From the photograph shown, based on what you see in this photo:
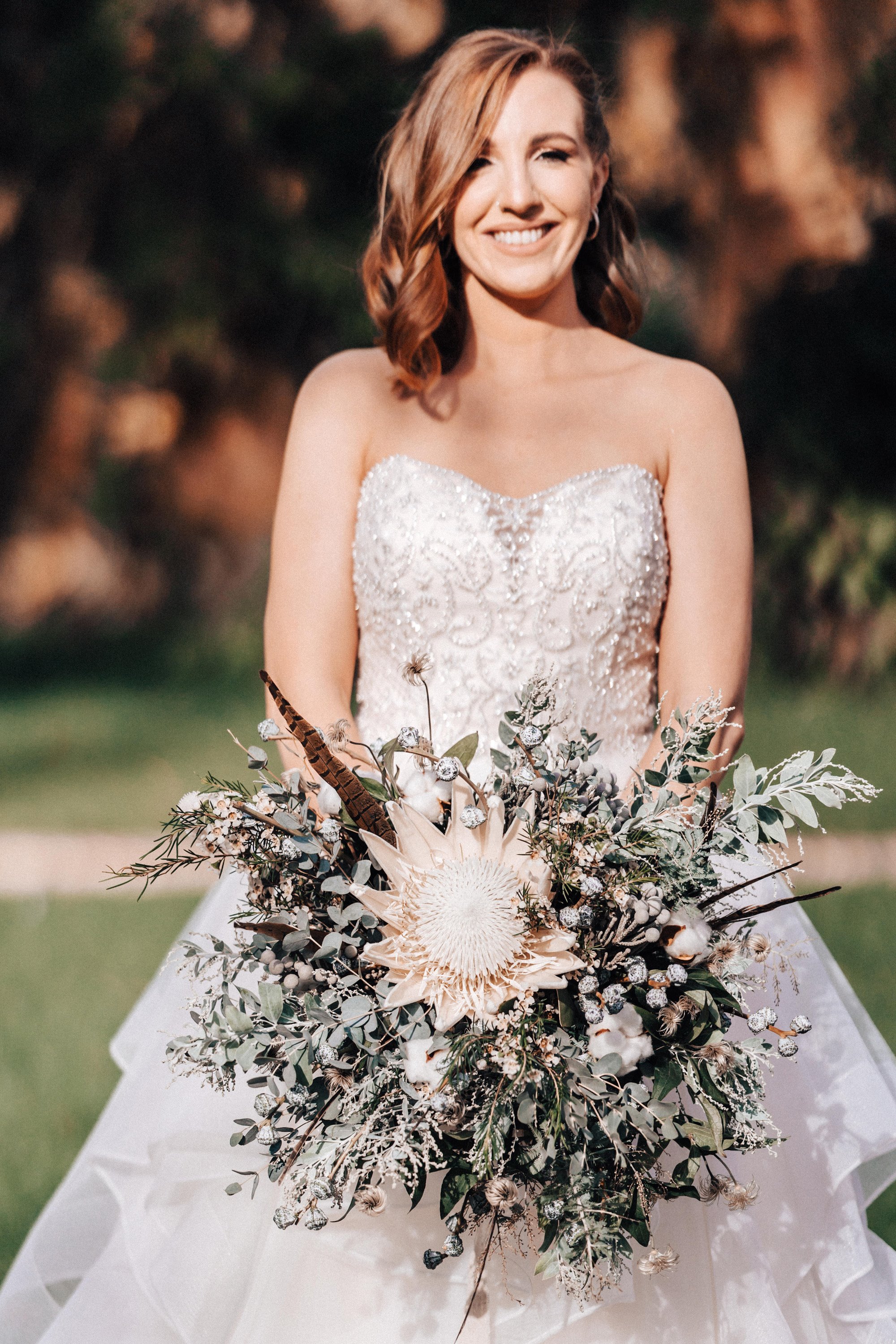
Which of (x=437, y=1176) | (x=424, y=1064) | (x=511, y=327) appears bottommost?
(x=437, y=1176)

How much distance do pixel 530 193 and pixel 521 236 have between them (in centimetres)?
9

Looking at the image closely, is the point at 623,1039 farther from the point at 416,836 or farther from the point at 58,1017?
the point at 58,1017

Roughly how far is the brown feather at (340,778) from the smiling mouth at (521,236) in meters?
1.21

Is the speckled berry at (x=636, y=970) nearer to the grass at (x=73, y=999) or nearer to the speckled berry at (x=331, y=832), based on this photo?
the speckled berry at (x=331, y=832)

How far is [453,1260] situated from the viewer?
1849mm

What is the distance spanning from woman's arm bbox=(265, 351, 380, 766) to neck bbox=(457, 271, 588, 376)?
258 mm

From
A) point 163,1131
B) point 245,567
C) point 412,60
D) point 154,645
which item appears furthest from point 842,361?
point 163,1131

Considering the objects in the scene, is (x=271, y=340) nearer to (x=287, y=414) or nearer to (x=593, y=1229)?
(x=287, y=414)

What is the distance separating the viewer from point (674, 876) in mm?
1516

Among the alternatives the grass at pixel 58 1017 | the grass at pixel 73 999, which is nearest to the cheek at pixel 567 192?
the grass at pixel 73 999

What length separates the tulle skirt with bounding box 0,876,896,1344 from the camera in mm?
1844

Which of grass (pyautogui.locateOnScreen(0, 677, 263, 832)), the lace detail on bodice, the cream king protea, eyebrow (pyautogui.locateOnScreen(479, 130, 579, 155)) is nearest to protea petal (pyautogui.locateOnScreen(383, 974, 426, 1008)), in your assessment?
the cream king protea

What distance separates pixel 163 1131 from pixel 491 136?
1840mm

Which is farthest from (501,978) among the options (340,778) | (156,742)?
(156,742)
